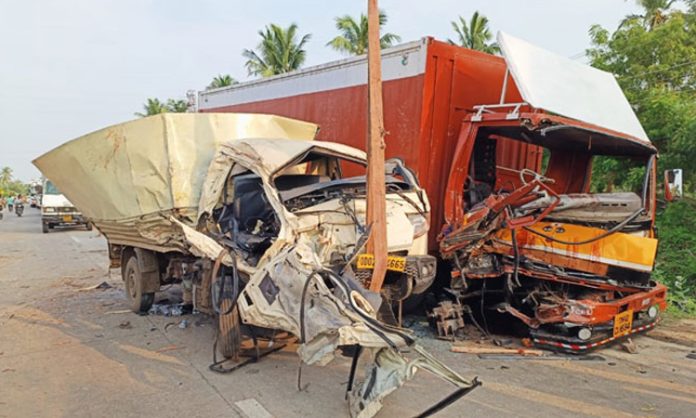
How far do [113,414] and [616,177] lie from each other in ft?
33.6

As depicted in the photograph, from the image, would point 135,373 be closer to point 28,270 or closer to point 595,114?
point 595,114

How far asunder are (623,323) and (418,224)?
2.43 metres

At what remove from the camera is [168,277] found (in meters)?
7.34

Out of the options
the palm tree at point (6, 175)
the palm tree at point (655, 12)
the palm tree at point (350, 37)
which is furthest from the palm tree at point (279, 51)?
the palm tree at point (6, 175)

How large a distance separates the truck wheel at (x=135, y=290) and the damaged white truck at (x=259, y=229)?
26 mm

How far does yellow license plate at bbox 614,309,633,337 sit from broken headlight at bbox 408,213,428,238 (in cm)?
218

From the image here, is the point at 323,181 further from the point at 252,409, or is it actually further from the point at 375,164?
the point at 252,409

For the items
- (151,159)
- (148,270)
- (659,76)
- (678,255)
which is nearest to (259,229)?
(151,159)

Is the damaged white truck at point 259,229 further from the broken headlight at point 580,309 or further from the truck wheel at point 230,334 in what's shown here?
the broken headlight at point 580,309

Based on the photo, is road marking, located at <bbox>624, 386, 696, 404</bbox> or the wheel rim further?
the wheel rim

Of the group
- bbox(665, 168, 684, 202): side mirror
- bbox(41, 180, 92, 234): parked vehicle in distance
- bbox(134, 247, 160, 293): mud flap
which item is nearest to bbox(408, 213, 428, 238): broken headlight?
bbox(665, 168, 684, 202): side mirror

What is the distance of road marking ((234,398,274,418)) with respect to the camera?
393 centimetres

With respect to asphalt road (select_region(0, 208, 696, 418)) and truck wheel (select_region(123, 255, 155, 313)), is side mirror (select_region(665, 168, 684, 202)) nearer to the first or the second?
asphalt road (select_region(0, 208, 696, 418))

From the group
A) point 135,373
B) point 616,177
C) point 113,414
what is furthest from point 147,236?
point 616,177
